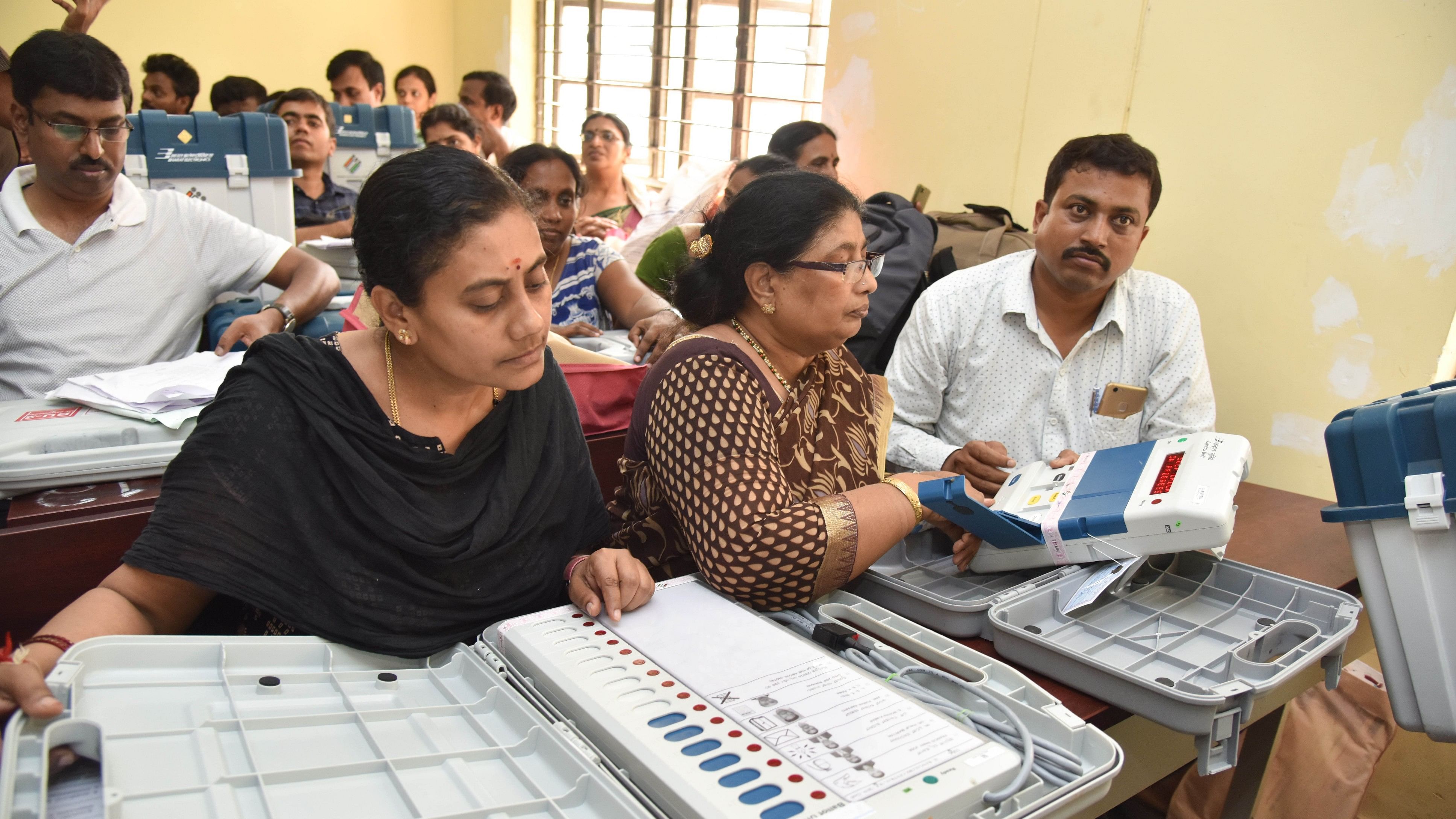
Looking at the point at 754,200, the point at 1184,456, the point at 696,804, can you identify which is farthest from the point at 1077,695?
the point at 754,200

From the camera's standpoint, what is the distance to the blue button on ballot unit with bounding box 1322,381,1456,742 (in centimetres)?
115

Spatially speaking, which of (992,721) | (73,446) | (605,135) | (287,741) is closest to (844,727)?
(992,721)

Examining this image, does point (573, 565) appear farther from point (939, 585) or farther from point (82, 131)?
point (82, 131)

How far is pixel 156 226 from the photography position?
2262 millimetres

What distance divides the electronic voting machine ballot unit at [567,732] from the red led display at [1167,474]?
16.1 inches

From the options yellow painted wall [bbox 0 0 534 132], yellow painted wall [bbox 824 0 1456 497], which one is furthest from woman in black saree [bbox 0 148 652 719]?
yellow painted wall [bbox 0 0 534 132]

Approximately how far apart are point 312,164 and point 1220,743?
4.58 m

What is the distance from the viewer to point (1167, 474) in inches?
52.4

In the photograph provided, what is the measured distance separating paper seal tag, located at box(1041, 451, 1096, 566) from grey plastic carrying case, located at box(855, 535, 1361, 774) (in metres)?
0.03

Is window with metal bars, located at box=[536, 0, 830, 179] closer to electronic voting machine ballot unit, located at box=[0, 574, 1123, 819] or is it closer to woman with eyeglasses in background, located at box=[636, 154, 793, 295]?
woman with eyeglasses in background, located at box=[636, 154, 793, 295]

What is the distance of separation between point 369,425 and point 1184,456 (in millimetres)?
1183

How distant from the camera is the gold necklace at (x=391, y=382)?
4.09ft

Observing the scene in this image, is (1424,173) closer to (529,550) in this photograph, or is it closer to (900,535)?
(900,535)

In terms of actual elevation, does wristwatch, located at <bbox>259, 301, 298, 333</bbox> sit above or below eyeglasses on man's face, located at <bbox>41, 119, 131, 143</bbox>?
below
